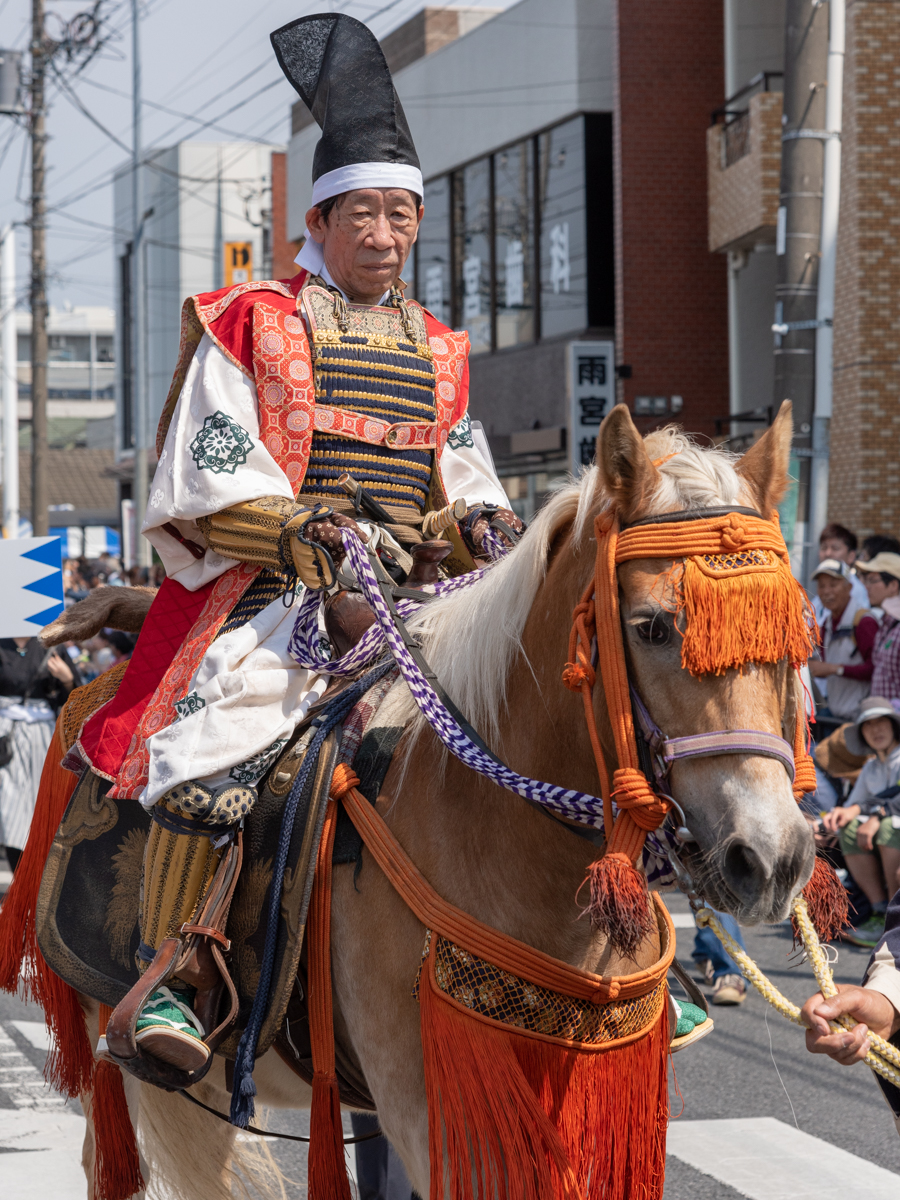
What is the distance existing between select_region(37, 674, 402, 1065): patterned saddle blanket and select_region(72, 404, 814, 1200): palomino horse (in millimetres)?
72

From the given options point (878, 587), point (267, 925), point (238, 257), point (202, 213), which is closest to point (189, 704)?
point (267, 925)

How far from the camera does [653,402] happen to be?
20188 millimetres

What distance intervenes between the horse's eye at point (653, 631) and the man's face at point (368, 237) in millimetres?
1436

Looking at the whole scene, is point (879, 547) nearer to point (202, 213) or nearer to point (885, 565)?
point (885, 565)

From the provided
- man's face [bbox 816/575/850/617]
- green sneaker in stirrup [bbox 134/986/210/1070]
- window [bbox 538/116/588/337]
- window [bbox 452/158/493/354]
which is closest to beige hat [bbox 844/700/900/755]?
man's face [bbox 816/575/850/617]

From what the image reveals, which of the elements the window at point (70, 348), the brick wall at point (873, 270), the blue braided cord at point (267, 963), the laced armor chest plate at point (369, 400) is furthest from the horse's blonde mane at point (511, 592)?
the window at point (70, 348)

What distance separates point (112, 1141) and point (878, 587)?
7.12m

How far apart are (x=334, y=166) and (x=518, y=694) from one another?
1.46m

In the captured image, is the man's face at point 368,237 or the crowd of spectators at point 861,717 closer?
the man's face at point 368,237

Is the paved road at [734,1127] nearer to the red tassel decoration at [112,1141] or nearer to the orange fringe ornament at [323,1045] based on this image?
the red tassel decoration at [112,1141]

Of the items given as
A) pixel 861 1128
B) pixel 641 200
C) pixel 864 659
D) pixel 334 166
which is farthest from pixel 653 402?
pixel 334 166

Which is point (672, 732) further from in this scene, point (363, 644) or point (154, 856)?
point (154, 856)

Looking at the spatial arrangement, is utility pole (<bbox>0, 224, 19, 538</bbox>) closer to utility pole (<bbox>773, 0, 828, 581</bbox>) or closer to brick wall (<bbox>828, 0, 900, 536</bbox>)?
brick wall (<bbox>828, 0, 900, 536</bbox>)

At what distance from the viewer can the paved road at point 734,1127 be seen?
4.58 m
